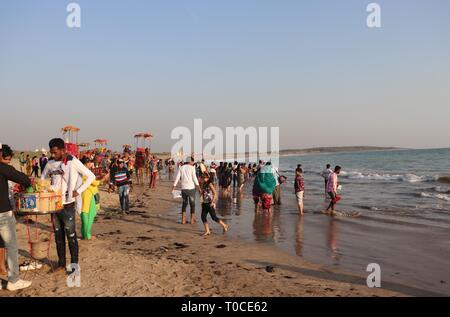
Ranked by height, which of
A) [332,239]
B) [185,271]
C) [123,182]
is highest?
[123,182]

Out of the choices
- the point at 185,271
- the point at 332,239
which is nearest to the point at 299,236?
the point at 332,239

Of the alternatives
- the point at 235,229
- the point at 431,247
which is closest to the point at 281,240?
the point at 235,229

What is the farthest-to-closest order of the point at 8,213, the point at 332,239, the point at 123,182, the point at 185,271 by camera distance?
the point at 123,182 < the point at 332,239 < the point at 185,271 < the point at 8,213

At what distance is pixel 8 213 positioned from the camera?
16.4ft

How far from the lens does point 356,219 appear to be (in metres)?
13.0

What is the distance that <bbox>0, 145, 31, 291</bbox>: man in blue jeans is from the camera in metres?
4.95

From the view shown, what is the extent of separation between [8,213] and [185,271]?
2.94 meters

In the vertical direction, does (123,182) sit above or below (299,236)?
above

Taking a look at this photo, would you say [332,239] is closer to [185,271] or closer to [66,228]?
[185,271]

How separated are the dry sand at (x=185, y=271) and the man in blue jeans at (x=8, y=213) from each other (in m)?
0.30

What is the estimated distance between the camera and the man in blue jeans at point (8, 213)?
4.95 m

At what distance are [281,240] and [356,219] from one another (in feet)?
16.1

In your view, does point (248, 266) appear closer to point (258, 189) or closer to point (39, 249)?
point (39, 249)

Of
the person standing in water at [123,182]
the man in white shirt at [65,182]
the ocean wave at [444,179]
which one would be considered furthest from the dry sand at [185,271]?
the ocean wave at [444,179]
